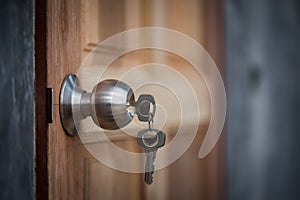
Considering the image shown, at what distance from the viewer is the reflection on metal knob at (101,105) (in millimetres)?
646

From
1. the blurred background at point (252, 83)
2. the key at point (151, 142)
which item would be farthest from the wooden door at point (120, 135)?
the key at point (151, 142)

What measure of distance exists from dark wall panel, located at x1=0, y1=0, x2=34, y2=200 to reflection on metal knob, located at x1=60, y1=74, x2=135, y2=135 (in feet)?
0.22

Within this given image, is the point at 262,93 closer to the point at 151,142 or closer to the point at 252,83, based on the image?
the point at 252,83

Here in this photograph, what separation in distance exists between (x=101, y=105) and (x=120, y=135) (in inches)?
10.4

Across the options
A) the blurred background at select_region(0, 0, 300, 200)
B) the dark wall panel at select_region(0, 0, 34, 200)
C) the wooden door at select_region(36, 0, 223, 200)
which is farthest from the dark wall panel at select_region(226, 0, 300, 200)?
the dark wall panel at select_region(0, 0, 34, 200)

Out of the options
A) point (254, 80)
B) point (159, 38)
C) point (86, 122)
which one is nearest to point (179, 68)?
point (159, 38)

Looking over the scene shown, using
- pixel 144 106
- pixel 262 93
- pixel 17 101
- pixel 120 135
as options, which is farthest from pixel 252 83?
pixel 17 101

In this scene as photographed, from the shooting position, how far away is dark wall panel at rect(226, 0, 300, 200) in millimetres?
1069

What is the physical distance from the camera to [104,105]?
0.65 m

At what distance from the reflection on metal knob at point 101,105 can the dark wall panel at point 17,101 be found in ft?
0.22

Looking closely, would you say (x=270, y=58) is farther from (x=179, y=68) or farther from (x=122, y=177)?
(x=122, y=177)

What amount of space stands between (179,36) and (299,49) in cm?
40

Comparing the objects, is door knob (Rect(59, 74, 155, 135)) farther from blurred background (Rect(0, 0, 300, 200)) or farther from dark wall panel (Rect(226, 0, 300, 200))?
dark wall panel (Rect(226, 0, 300, 200))

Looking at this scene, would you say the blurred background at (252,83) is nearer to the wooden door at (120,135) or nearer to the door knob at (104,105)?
the wooden door at (120,135)
